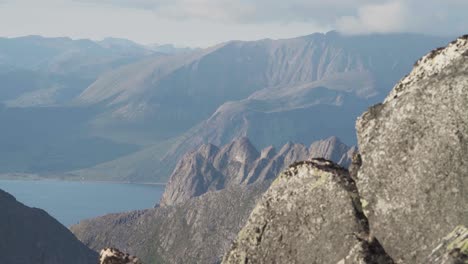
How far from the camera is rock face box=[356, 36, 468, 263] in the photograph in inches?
813

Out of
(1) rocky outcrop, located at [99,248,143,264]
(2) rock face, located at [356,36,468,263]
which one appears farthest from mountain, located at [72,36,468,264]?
(1) rocky outcrop, located at [99,248,143,264]

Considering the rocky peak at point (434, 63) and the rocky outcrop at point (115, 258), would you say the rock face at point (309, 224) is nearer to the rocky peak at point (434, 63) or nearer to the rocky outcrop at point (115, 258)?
the rocky peak at point (434, 63)

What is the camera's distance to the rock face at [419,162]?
67.7ft

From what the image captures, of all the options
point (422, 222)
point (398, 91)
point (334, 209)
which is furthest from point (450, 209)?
point (398, 91)

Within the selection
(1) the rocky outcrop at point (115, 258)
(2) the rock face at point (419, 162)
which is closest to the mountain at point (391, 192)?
(2) the rock face at point (419, 162)

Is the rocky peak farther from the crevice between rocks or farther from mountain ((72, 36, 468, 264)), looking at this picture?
the crevice between rocks

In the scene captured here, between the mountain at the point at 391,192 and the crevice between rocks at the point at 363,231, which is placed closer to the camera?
the mountain at the point at 391,192

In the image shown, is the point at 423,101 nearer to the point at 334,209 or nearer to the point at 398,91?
the point at 398,91

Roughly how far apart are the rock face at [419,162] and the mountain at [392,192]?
0.09ft

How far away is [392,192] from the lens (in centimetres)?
2195

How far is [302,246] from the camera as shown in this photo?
915 inches

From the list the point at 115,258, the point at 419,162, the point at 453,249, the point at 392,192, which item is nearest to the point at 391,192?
the point at 392,192

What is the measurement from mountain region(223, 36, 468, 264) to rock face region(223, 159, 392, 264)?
0.11ft

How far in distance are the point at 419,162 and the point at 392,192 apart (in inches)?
45.4
